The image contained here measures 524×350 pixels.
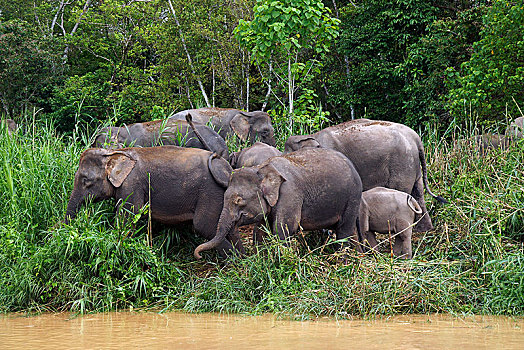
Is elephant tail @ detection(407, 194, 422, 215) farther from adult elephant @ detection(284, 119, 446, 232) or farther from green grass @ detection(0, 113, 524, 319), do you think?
A: adult elephant @ detection(284, 119, 446, 232)

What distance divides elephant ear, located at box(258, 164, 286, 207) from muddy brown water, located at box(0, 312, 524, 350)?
1.31 m

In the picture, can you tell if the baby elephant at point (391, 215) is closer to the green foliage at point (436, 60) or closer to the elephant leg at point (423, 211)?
the elephant leg at point (423, 211)

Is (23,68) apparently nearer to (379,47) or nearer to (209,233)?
(379,47)

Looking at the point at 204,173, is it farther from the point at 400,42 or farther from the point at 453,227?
the point at 400,42

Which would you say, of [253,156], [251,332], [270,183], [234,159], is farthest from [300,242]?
[251,332]

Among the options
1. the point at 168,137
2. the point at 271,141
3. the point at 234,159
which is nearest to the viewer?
the point at 234,159

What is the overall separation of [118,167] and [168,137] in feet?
7.22

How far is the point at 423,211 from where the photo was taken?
806 cm

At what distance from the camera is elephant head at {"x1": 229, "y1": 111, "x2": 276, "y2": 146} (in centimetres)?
1184

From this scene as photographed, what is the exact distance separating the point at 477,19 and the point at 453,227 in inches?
454

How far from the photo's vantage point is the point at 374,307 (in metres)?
5.71

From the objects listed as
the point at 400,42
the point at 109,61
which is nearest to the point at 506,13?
the point at 400,42

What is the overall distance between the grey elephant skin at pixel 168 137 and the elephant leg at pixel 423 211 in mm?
2716

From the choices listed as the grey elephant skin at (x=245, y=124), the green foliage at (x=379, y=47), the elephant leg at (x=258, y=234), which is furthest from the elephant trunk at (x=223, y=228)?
the green foliage at (x=379, y=47)
